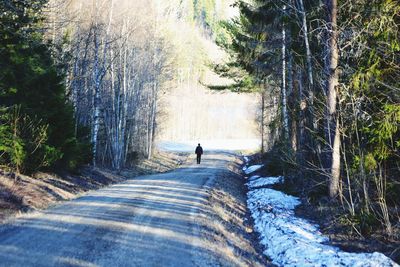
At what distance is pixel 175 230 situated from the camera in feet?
28.8

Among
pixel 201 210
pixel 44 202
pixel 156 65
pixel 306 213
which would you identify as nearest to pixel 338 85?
pixel 306 213

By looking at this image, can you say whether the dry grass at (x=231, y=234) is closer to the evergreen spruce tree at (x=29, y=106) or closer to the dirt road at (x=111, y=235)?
the dirt road at (x=111, y=235)

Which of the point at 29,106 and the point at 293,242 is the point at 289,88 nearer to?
the point at 293,242

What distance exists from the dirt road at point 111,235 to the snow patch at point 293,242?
5.14 ft

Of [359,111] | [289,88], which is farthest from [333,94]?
[289,88]

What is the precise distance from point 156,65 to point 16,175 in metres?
21.6

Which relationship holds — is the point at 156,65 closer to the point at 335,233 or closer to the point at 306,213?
the point at 306,213

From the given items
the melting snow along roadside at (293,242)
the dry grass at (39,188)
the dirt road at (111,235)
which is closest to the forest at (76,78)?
the dry grass at (39,188)

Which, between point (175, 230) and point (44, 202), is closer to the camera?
point (175, 230)

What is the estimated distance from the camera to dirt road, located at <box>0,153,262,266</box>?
661 cm

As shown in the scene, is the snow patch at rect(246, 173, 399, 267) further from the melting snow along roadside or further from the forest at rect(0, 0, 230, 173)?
the forest at rect(0, 0, 230, 173)

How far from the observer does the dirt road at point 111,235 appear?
661 centimetres

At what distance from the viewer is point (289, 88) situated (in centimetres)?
1762

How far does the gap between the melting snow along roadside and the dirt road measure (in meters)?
1.56
